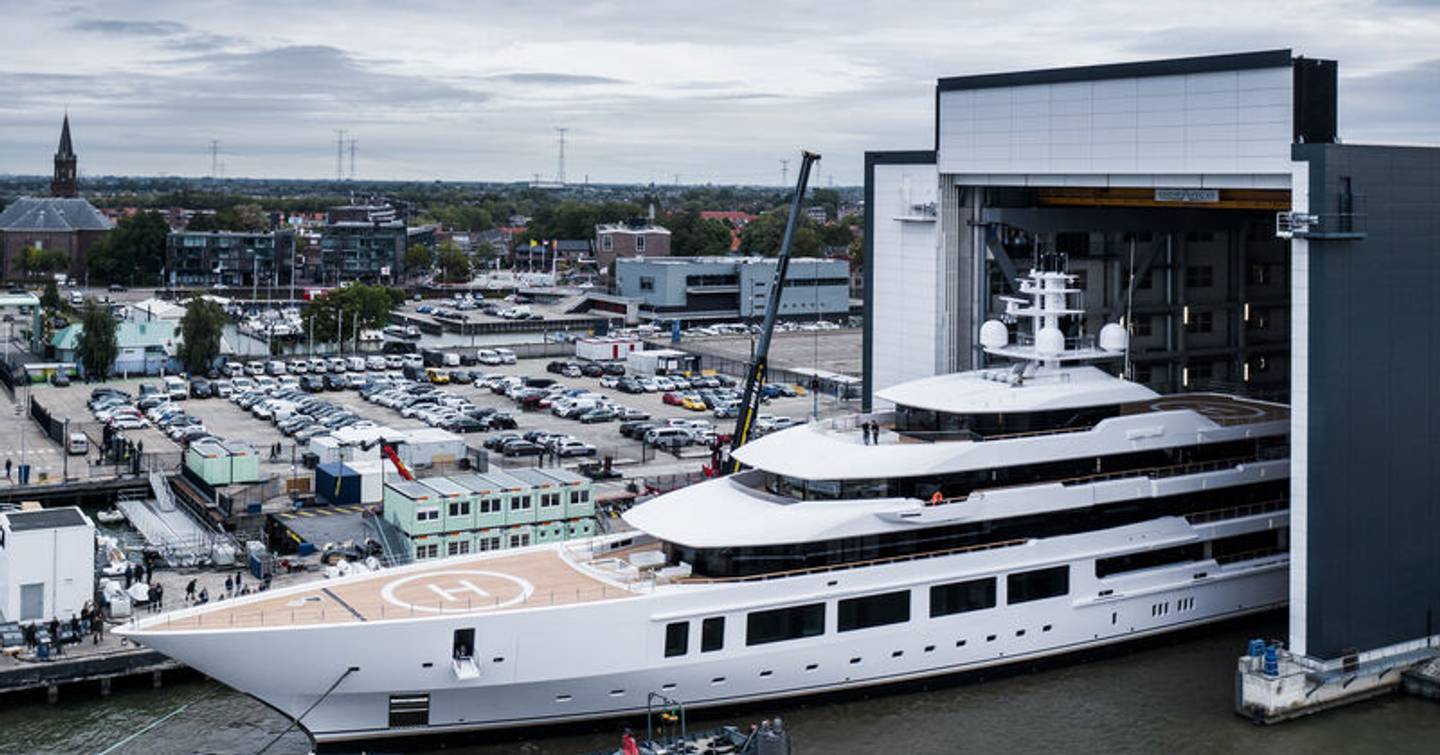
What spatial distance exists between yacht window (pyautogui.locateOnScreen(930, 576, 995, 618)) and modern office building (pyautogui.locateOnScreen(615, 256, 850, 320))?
57.5 m

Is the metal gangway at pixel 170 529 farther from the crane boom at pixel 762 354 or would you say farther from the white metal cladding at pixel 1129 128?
the white metal cladding at pixel 1129 128

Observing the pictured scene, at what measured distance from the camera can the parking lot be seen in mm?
40938

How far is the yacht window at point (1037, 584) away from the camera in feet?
75.1

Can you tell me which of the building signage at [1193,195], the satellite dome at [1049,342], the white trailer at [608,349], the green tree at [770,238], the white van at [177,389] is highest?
the green tree at [770,238]

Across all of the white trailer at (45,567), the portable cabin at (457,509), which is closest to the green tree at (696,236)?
the portable cabin at (457,509)

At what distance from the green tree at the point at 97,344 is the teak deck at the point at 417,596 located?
3867cm

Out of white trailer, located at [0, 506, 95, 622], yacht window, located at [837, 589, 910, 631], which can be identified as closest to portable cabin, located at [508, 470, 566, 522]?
white trailer, located at [0, 506, 95, 622]

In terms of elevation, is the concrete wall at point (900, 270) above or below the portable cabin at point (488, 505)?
above

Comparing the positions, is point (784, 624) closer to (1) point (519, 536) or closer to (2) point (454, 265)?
(1) point (519, 536)

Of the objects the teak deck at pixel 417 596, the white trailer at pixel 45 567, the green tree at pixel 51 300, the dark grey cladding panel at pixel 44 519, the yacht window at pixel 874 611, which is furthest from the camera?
the green tree at pixel 51 300

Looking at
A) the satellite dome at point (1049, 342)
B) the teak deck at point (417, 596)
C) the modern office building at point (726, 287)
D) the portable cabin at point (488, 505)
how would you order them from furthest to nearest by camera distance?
1. the modern office building at point (726, 287)
2. the portable cabin at point (488, 505)
3. the satellite dome at point (1049, 342)
4. the teak deck at point (417, 596)

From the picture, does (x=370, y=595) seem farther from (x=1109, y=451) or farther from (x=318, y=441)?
(x=318, y=441)

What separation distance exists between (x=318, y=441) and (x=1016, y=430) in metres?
21.6

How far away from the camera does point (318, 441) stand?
39656 mm
